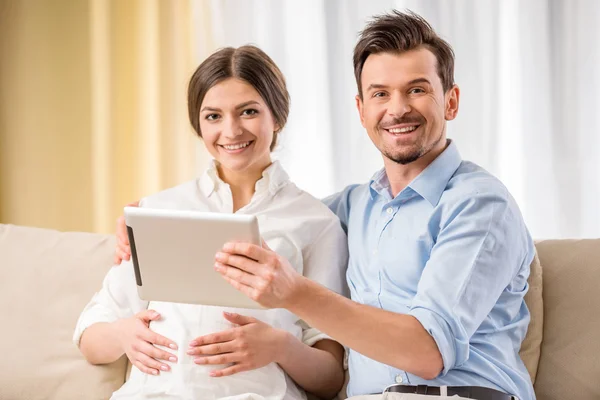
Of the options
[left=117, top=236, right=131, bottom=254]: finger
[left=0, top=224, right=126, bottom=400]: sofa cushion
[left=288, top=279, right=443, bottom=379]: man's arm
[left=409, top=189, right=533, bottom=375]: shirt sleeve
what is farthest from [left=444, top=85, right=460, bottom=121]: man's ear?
[left=0, top=224, right=126, bottom=400]: sofa cushion

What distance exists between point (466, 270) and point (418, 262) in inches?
6.8

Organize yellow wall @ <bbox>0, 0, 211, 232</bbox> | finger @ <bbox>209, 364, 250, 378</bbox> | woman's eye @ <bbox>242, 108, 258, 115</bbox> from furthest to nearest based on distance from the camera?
yellow wall @ <bbox>0, 0, 211, 232</bbox>
woman's eye @ <bbox>242, 108, 258, 115</bbox>
finger @ <bbox>209, 364, 250, 378</bbox>

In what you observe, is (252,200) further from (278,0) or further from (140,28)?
Answer: (140,28)

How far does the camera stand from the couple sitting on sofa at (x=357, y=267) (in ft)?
4.75

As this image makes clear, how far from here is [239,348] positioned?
5.49 feet

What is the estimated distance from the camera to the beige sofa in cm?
173

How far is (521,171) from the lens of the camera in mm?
2811

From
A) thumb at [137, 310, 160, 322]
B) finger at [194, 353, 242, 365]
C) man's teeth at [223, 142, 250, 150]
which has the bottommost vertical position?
finger at [194, 353, 242, 365]

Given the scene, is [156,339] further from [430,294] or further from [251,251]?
[430,294]

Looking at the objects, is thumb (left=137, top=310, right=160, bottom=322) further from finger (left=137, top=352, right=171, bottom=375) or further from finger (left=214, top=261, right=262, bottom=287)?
finger (left=214, top=261, right=262, bottom=287)

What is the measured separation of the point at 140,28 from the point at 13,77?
1.99 ft

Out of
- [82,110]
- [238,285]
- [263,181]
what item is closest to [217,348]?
[238,285]

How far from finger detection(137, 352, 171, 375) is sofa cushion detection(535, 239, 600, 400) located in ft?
2.76

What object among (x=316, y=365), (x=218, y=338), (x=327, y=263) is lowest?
(x=316, y=365)
